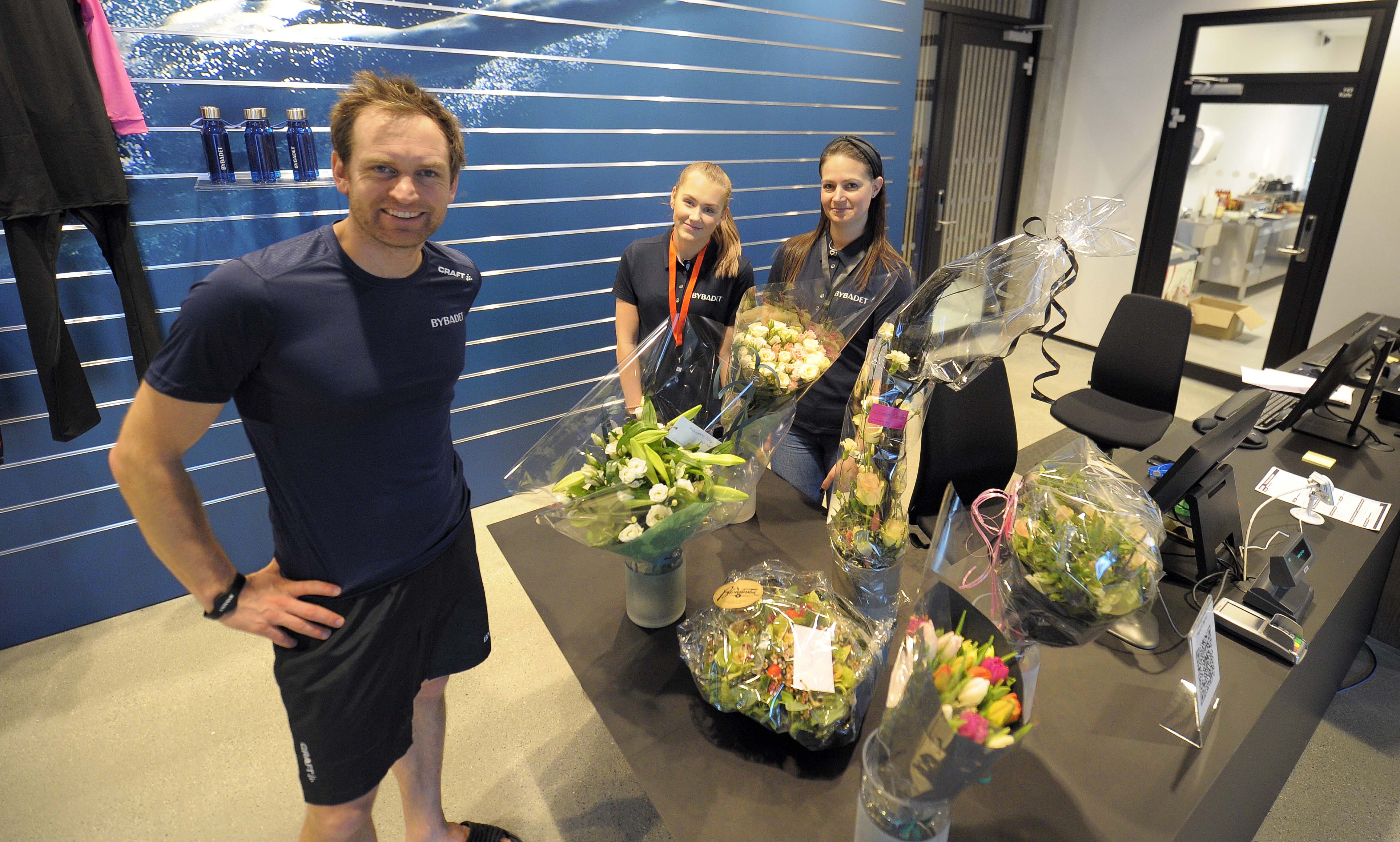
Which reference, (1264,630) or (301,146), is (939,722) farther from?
(301,146)

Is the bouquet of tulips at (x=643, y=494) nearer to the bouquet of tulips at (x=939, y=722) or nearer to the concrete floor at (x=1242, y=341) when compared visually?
the bouquet of tulips at (x=939, y=722)

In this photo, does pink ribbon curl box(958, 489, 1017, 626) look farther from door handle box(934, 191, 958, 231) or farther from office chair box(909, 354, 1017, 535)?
door handle box(934, 191, 958, 231)

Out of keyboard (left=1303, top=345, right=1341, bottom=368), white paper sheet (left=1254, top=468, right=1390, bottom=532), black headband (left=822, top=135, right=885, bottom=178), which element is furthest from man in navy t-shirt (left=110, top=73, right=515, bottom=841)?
keyboard (left=1303, top=345, right=1341, bottom=368)

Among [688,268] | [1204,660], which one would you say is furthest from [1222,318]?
[1204,660]

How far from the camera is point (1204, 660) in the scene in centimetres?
126

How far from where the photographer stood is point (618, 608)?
5.02 ft

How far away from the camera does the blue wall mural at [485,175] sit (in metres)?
2.49

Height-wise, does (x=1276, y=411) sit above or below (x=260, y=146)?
below

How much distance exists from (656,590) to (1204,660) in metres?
0.98

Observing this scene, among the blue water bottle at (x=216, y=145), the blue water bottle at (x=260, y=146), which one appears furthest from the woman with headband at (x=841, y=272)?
the blue water bottle at (x=216, y=145)

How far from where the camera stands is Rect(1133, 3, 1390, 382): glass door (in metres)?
4.39

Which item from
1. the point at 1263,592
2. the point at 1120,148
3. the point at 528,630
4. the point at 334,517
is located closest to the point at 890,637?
the point at 1263,592

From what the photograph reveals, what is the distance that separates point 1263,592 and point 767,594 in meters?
1.12

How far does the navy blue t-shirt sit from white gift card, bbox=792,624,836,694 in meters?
0.78
